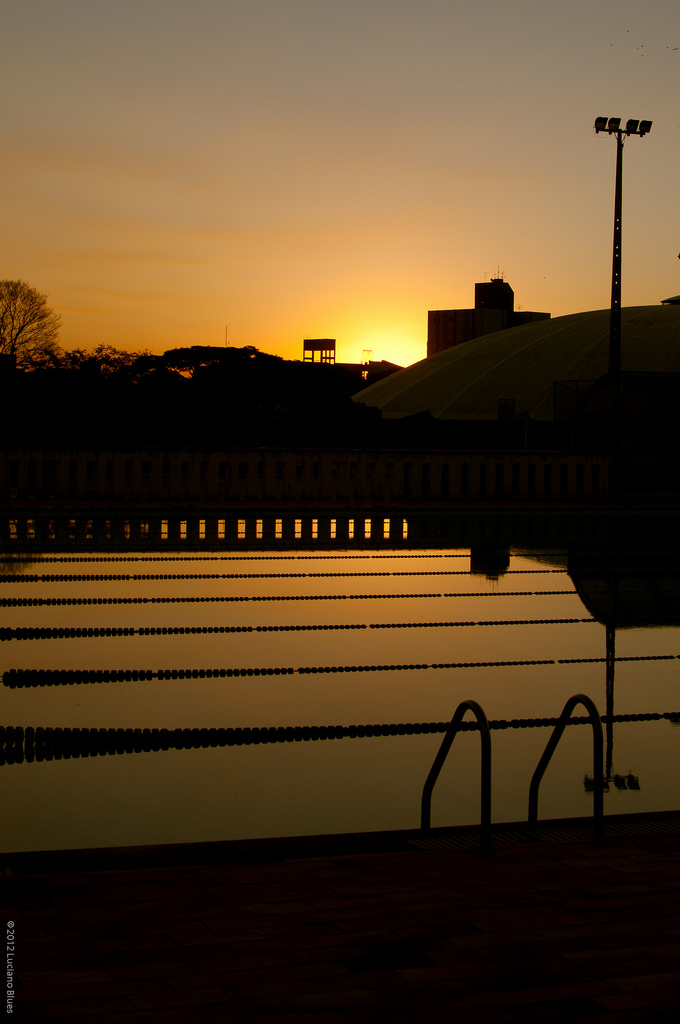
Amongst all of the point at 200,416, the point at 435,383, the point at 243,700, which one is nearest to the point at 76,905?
the point at 243,700

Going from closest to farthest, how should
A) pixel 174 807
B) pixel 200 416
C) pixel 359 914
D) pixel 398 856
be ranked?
1. pixel 359 914
2. pixel 398 856
3. pixel 174 807
4. pixel 200 416

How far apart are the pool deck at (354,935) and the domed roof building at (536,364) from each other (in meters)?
42.9

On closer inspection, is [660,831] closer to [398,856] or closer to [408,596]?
[398,856]

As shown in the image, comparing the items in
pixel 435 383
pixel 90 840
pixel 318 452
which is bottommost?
pixel 90 840

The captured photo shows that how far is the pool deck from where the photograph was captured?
3.11m

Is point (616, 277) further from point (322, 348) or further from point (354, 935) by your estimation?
point (322, 348)

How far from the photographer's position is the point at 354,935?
3582mm

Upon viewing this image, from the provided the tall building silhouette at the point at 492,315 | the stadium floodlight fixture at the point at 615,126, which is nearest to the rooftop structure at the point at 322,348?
the tall building silhouette at the point at 492,315

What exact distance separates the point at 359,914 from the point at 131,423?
3744 centimetres

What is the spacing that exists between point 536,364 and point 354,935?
5294cm

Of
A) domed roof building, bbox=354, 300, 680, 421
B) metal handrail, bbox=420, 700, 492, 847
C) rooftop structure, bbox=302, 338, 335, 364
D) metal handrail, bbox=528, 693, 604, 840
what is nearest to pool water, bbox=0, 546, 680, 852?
metal handrail, bbox=528, 693, 604, 840

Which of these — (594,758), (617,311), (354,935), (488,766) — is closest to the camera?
(354,935)

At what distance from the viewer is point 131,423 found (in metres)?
40.1

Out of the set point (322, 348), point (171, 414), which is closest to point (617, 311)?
point (171, 414)
